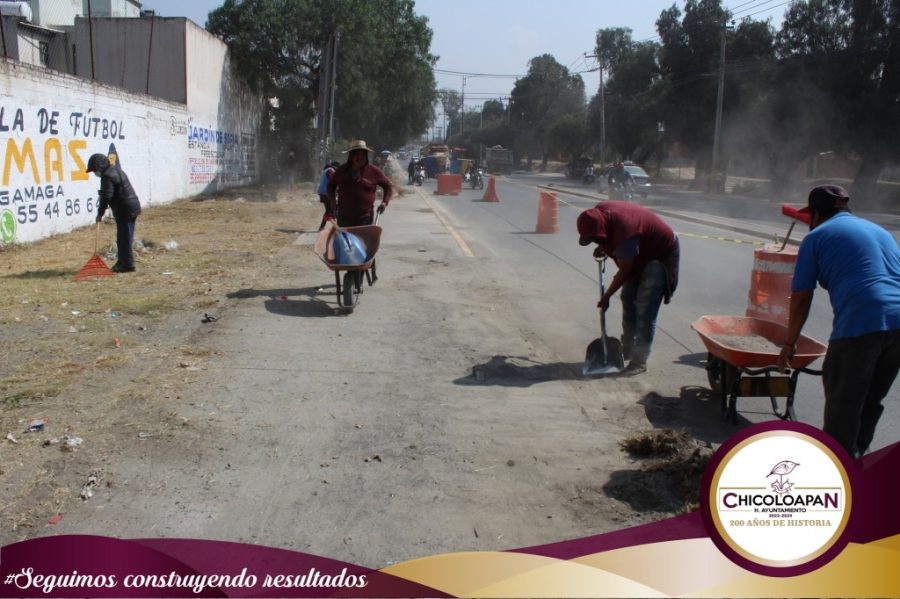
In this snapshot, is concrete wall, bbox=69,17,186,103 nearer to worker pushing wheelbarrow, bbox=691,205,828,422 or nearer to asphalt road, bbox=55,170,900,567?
asphalt road, bbox=55,170,900,567

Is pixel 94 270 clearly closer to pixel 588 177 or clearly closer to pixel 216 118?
pixel 216 118

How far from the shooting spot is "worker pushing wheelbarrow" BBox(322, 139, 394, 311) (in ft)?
29.0

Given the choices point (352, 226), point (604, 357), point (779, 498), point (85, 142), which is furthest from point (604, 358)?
point (85, 142)

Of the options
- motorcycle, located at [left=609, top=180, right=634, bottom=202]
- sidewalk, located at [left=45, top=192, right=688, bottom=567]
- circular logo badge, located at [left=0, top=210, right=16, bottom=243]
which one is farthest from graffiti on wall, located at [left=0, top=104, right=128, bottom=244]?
motorcycle, located at [left=609, top=180, right=634, bottom=202]

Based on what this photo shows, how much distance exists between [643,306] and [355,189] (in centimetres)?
421

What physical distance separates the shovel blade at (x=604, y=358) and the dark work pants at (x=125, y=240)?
6.91 m

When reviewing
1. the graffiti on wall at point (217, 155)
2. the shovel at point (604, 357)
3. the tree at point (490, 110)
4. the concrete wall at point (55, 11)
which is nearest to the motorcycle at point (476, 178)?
the graffiti on wall at point (217, 155)

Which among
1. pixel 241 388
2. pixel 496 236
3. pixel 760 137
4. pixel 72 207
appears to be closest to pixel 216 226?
pixel 72 207

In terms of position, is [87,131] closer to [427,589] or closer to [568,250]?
[568,250]

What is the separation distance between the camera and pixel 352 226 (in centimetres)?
959

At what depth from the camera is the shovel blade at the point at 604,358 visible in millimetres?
6773

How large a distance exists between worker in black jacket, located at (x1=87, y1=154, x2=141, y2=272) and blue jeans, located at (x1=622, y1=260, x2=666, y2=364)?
23.1 ft

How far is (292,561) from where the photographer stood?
144 inches

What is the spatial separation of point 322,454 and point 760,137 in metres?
43.3
